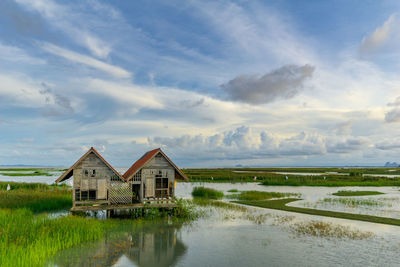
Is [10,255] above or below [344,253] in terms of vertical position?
above

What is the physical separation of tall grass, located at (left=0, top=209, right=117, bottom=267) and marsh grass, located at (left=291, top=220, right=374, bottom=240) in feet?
44.7

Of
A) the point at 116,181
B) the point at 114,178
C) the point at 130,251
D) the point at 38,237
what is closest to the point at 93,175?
the point at 114,178

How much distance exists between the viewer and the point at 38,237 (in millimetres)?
14992

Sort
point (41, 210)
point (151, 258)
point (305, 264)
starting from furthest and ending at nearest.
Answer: point (41, 210)
point (151, 258)
point (305, 264)

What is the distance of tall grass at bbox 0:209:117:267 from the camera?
37.9 feet

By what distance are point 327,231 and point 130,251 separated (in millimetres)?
13148

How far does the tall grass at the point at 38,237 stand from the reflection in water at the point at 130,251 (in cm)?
68

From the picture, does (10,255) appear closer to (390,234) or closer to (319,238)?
(319,238)

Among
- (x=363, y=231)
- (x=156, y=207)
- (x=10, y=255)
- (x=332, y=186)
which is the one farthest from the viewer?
(x=332, y=186)

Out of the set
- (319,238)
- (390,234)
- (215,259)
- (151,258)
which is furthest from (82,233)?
(390,234)

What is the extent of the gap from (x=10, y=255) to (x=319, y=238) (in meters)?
16.4

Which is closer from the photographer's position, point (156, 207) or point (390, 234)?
point (390, 234)

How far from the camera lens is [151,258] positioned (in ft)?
48.9

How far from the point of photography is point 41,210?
1084 inches
